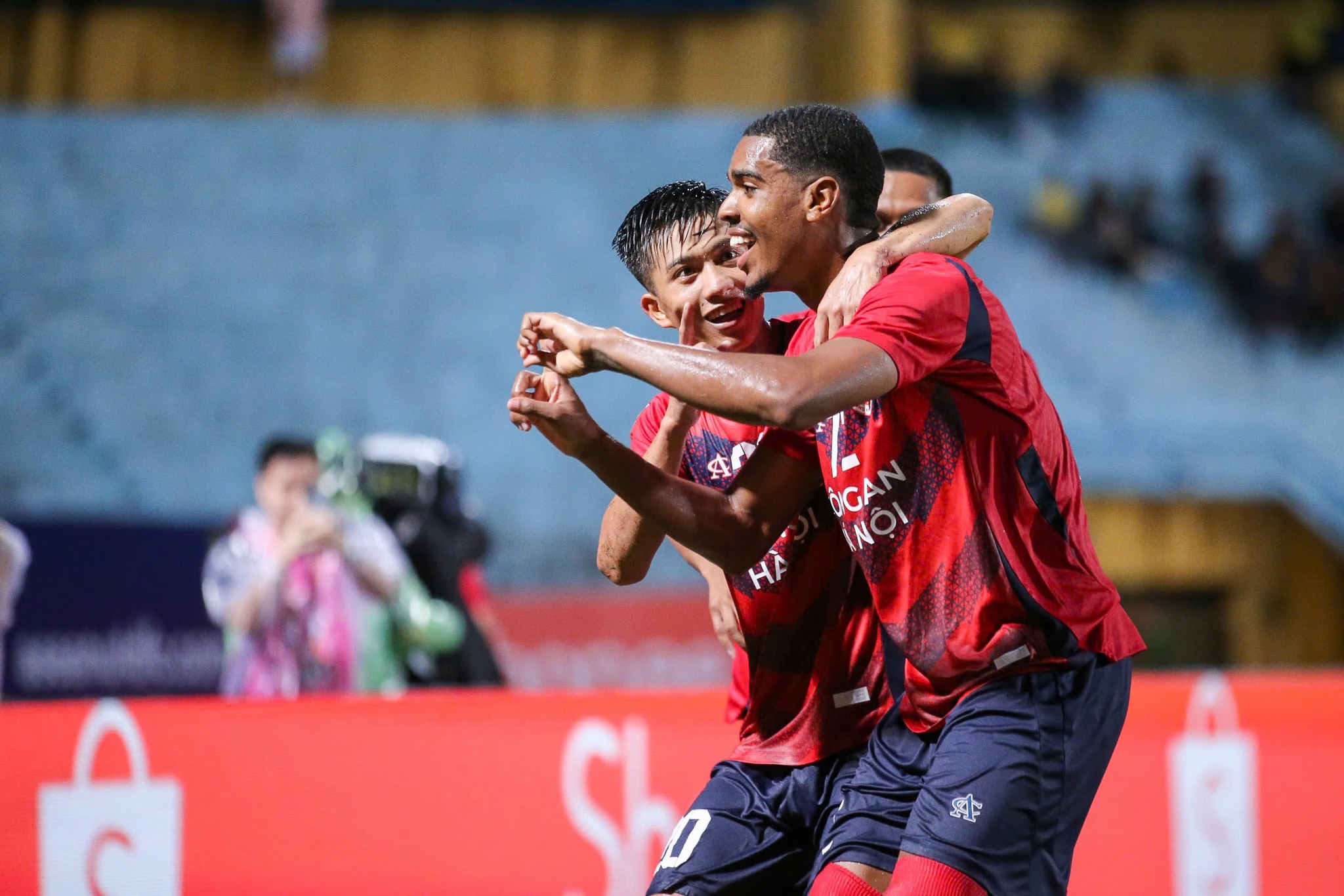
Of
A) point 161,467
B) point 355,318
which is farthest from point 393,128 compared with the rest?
point 161,467

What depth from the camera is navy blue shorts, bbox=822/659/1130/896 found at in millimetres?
2346

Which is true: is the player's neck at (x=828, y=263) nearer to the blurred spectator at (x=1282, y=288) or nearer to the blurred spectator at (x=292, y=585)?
the blurred spectator at (x=292, y=585)

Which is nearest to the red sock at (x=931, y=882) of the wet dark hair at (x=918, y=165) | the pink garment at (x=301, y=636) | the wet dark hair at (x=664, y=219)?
the wet dark hair at (x=664, y=219)

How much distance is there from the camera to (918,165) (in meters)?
3.83

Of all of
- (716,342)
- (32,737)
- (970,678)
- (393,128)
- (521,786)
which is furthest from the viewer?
(393,128)

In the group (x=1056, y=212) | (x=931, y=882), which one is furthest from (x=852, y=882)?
(x=1056, y=212)

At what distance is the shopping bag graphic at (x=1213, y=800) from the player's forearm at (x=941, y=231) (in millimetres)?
2318

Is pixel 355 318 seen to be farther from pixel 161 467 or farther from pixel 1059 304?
pixel 1059 304

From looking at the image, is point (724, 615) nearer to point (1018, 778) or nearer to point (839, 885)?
point (839, 885)

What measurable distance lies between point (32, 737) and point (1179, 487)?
9.97 metres

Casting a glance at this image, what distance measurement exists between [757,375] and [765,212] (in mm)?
522

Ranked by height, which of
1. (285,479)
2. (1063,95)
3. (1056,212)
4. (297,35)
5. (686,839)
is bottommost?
(285,479)

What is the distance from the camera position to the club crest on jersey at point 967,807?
235 cm

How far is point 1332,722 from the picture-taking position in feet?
14.9
